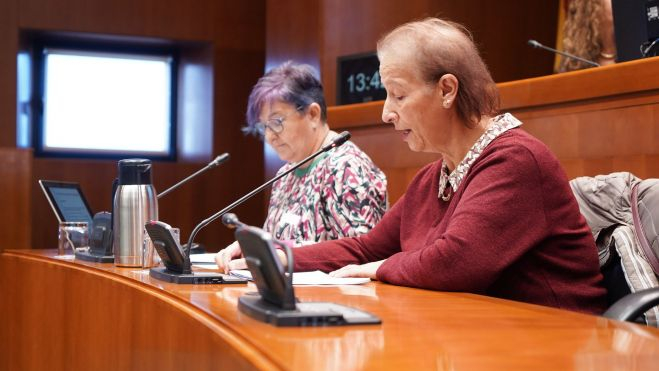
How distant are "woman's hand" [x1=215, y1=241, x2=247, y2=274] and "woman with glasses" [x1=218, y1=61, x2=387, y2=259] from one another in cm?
2

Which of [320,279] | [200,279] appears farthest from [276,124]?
[200,279]

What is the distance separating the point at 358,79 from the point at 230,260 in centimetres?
198

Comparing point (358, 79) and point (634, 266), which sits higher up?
point (358, 79)

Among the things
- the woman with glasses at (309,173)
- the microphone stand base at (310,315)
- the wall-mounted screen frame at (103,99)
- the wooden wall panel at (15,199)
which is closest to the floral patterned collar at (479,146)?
the woman with glasses at (309,173)

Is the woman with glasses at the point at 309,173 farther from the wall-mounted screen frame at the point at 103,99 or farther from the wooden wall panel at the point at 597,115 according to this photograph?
A: the wall-mounted screen frame at the point at 103,99

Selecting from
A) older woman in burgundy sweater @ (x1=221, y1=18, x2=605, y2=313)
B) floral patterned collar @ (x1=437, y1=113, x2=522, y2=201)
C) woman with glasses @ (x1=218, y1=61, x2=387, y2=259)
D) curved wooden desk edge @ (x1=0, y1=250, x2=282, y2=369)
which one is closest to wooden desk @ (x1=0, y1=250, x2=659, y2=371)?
curved wooden desk edge @ (x1=0, y1=250, x2=282, y2=369)

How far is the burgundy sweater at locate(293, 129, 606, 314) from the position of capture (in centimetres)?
192

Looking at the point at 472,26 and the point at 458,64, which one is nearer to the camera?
the point at 458,64

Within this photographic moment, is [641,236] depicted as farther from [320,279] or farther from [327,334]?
[327,334]

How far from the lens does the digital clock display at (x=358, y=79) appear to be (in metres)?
4.12

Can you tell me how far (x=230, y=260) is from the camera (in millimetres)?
2438

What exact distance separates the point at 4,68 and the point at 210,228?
1.73 m

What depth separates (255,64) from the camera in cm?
655

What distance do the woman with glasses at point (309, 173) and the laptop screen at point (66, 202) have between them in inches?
30.0
